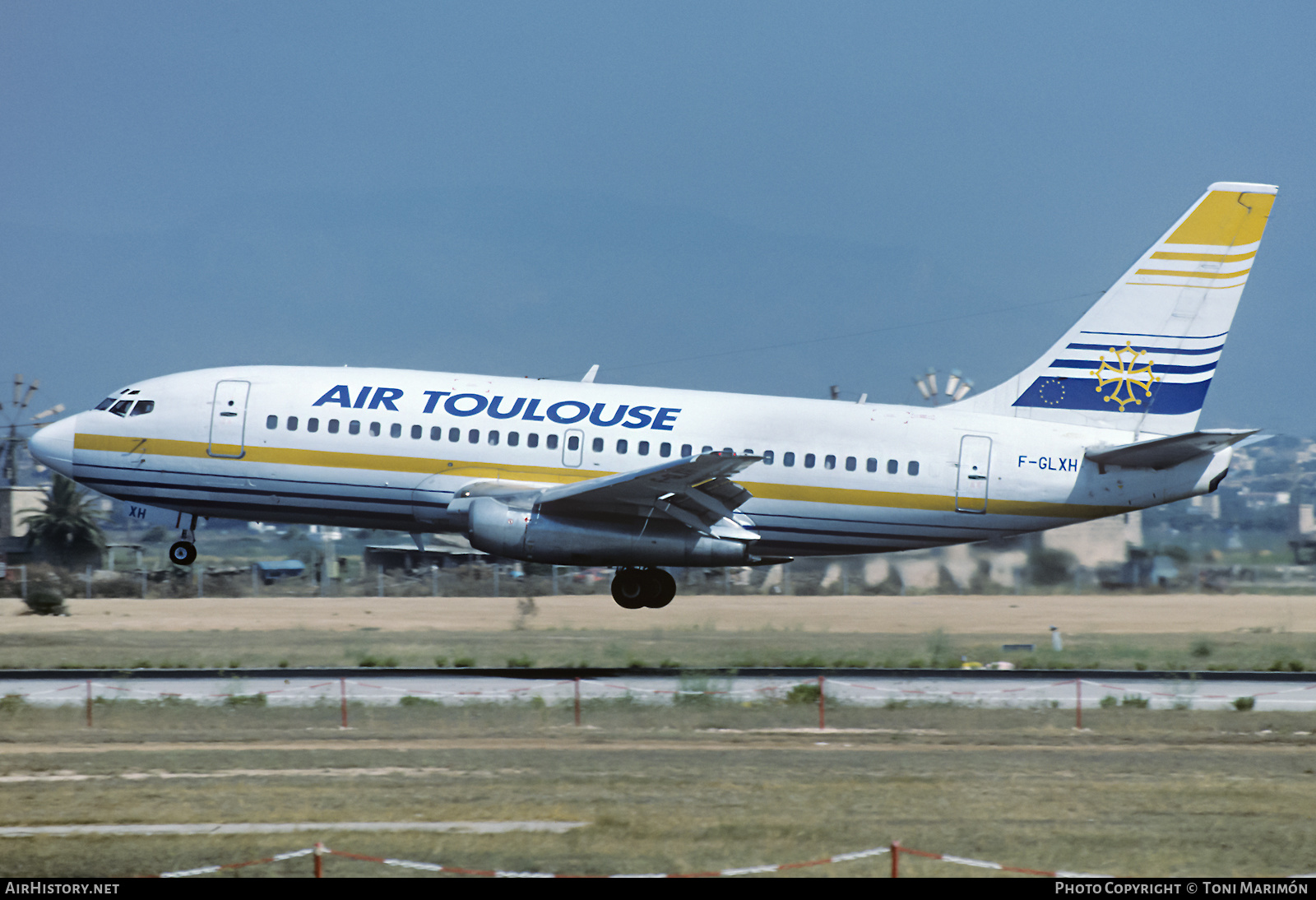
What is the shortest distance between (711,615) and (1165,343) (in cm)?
1639

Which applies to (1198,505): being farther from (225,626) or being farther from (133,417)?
(133,417)

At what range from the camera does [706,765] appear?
20344mm

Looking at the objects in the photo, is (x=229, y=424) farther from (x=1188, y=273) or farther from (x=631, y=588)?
(x=1188, y=273)

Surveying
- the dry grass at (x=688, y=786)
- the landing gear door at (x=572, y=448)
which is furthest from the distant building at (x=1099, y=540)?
the landing gear door at (x=572, y=448)

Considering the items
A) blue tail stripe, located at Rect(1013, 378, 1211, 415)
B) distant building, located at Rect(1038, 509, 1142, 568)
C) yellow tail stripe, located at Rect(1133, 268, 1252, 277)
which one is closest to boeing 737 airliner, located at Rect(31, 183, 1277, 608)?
blue tail stripe, located at Rect(1013, 378, 1211, 415)

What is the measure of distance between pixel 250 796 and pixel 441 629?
23.1 meters

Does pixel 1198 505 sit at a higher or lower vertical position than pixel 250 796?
higher

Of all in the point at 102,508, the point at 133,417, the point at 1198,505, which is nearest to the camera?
the point at 133,417

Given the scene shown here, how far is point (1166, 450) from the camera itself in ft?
91.7

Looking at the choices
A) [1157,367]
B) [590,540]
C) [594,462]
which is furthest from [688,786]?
[1157,367]

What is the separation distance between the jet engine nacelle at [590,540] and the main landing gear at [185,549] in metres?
6.84

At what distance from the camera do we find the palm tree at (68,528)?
2576 inches

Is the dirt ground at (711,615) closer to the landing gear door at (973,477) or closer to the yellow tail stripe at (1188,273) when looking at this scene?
the landing gear door at (973,477)
